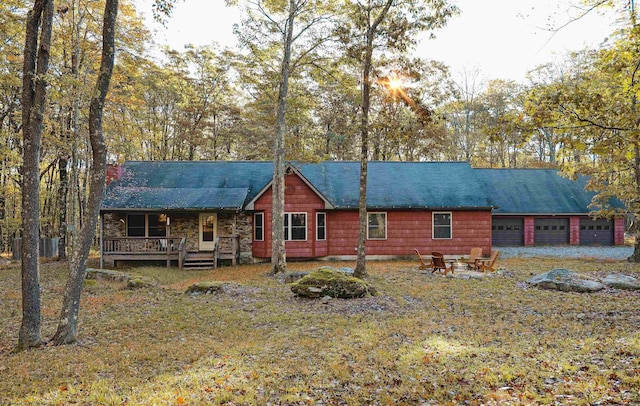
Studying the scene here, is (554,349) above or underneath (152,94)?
underneath

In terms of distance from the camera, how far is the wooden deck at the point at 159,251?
60.5 ft

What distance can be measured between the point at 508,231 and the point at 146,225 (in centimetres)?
2139

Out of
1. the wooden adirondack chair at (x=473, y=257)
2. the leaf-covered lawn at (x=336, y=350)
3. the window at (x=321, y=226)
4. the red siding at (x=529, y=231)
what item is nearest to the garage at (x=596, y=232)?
the red siding at (x=529, y=231)

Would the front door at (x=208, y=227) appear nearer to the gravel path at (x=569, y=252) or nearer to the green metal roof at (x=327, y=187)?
the green metal roof at (x=327, y=187)

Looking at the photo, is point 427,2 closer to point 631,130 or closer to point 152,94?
point 631,130

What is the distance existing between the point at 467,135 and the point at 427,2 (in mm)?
25610

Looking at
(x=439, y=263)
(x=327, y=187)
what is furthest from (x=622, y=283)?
(x=327, y=187)

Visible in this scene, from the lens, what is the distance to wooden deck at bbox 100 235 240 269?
60.5 ft

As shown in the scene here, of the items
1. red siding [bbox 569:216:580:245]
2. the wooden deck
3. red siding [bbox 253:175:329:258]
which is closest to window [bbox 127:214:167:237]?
the wooden deck

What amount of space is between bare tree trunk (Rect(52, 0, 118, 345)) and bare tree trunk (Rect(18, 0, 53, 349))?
1.46 feet

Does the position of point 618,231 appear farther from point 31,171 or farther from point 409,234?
point 31,171

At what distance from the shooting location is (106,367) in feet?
18.9

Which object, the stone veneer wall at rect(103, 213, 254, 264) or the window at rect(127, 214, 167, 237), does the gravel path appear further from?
the window at rect(127, 214, 167, 237)

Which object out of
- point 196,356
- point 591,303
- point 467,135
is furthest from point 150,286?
point 467,135
